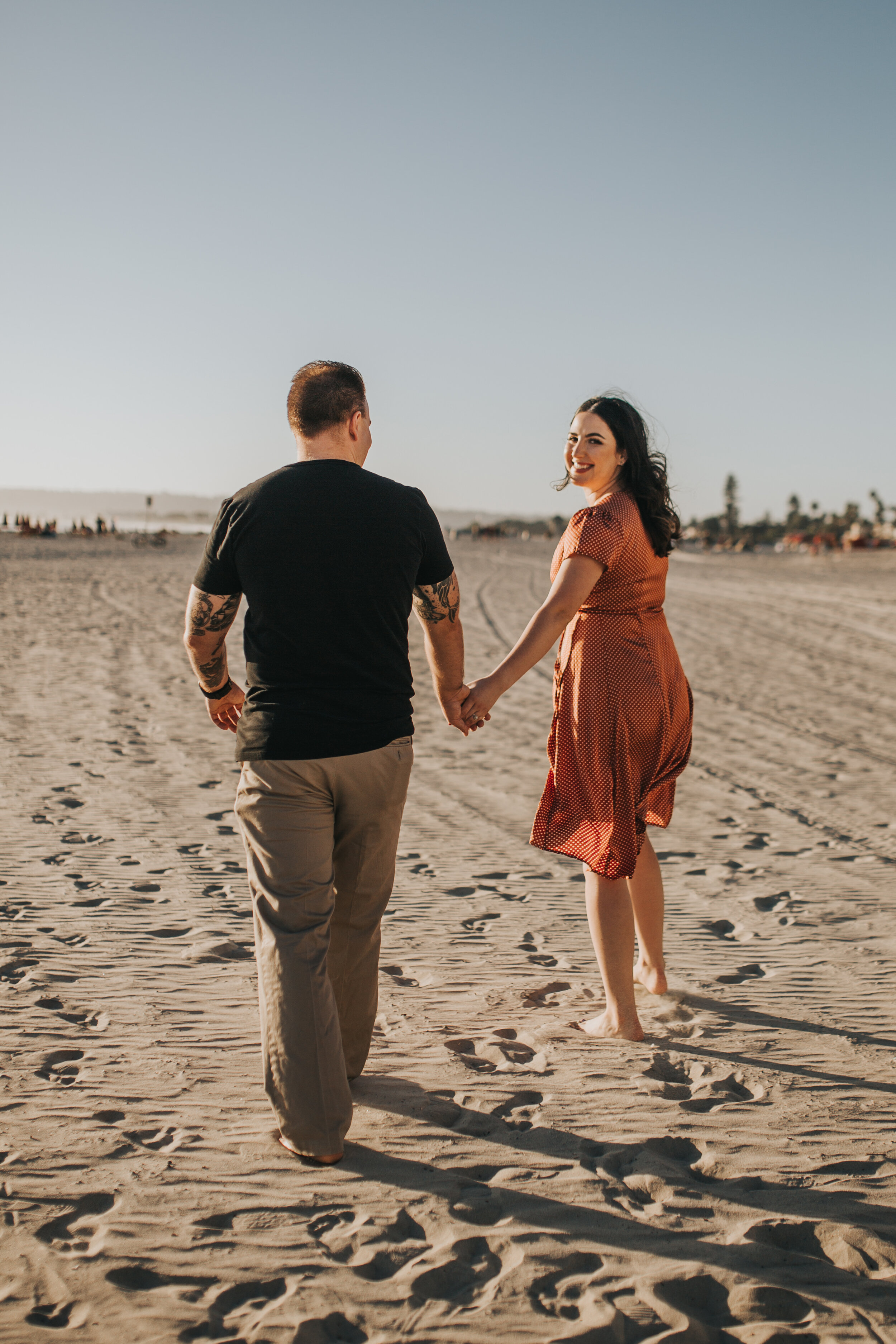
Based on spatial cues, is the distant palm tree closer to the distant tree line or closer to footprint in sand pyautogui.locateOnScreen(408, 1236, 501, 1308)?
the distant tree line


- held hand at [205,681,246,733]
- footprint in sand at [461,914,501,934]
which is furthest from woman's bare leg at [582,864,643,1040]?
held hand at [205,681,246,733]

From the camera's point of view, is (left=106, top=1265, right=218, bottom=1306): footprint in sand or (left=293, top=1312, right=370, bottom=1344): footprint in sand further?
(left=106, top=1265, right=218, bottom=1306): footprint in sand

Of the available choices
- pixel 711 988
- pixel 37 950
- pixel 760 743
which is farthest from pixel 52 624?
pixel 711 988

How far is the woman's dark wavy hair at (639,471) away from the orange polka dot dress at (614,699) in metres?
0.05

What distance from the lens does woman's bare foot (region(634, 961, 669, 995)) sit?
12.3 feet

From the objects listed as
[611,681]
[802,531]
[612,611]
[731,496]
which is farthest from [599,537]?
[731,496]

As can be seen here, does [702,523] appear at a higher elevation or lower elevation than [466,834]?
higher

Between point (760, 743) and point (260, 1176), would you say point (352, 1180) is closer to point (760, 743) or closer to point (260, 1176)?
point (260, 1176)

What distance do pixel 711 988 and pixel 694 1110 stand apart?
0.97 m

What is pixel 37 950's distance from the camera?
3.99 meters

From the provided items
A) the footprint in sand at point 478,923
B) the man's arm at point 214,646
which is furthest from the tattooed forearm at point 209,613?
the footprint in sand at point 478,923

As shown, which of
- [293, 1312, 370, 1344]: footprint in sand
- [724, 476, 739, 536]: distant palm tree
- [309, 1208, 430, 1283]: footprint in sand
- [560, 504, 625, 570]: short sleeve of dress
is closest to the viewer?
[293, 1312, 370, 1344]: footprint in sand

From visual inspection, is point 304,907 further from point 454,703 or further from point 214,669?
point 454,703

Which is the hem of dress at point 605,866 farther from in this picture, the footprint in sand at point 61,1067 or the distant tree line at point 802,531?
the distant tree line at point 802,531
